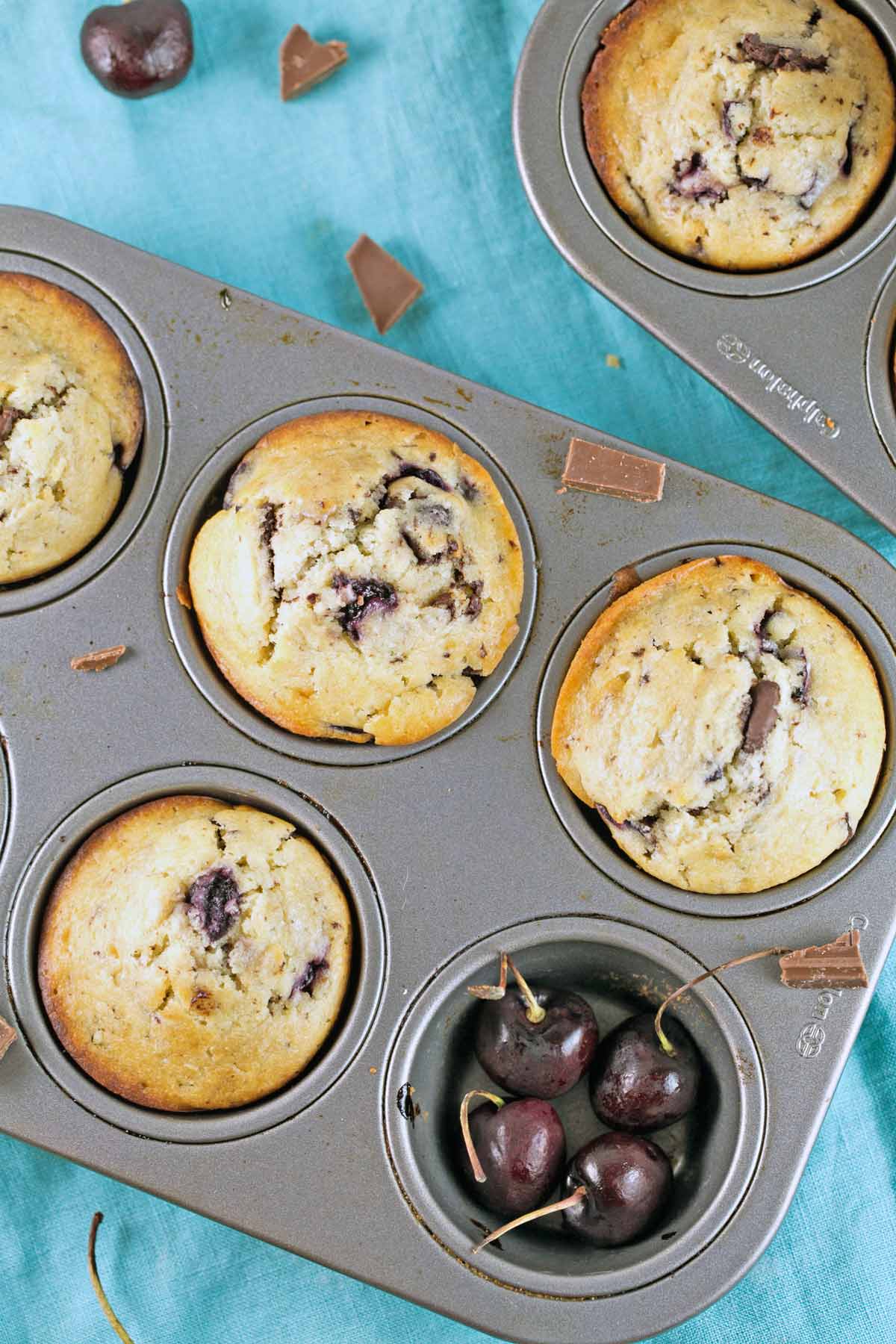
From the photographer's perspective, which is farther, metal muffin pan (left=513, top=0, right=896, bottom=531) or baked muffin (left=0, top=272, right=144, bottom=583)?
metal muffin pan (left=513, top=0, right=896, bottom=531)

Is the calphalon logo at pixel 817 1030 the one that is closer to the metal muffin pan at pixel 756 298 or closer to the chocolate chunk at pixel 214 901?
the metal muffin pan at pixel 756 298

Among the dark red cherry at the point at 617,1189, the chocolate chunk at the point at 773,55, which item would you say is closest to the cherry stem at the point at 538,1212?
the dark red cherry at the point at 617,1189

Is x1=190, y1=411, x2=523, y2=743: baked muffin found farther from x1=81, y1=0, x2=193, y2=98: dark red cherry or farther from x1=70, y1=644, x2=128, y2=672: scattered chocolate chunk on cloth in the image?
x1=81, y1=0, x2=193, y2=98: dark red cherry

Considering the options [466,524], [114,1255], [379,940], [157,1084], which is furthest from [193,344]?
[114,1255]

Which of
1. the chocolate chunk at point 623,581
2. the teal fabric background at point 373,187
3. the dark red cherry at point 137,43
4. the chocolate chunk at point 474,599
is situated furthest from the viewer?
the teal fabric background at point 373,187

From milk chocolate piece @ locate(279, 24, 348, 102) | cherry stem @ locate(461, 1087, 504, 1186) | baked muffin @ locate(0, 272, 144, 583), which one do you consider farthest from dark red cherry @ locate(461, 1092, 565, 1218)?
milk chocolate piece @ locate(279, 24, 348, 102)

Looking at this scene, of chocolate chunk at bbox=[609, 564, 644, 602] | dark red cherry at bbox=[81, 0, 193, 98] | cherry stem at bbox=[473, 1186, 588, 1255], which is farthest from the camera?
dark red cherry at bbox=[81, 0, 193, 98]
